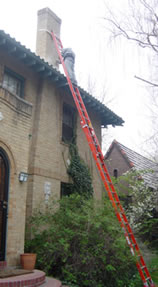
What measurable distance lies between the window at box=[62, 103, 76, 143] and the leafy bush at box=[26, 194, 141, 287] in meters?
4.10

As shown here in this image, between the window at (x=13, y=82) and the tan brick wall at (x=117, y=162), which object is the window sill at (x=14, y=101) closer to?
the window at (x=13, y=82)

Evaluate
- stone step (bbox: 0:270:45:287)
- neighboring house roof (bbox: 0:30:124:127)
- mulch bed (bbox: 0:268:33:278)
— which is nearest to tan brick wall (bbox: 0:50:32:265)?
mulch bed (bbox: 0:268:33:278)

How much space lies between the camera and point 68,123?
474 inches

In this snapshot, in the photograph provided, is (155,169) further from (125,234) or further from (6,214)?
(6,214)

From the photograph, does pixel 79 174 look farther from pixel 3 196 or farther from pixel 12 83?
pixel 3 196

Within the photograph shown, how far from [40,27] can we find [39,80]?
4439 millimetres

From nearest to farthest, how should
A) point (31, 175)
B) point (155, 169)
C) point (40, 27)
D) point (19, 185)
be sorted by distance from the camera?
point (19, 185) < point (31, 175) < point (40, 27) < point (155, 169)

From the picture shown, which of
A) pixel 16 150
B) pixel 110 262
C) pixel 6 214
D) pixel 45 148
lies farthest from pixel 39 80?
pixel 110 262

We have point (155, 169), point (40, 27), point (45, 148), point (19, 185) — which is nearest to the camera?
point (19, 185)

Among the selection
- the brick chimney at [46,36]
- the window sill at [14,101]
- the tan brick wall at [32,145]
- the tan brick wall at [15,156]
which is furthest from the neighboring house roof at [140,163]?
the tan brick wall at [15,156]

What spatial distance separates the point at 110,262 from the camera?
7340mm

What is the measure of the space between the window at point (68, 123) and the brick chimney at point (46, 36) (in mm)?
2730

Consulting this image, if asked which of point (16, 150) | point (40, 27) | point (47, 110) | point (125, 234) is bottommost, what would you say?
point (125, 234)

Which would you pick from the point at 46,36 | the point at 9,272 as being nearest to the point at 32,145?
the point at 9,272
